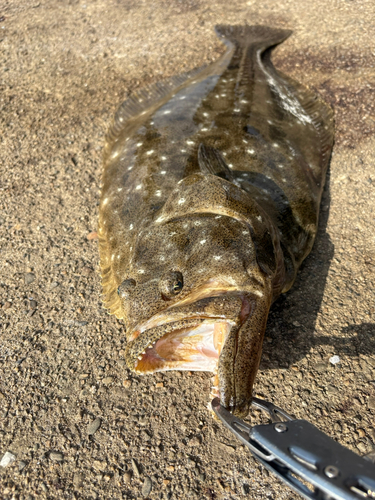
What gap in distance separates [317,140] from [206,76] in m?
1.50

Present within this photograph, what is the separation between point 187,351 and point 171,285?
1.44 ft

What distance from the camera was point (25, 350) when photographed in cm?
340

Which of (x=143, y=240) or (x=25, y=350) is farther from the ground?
(x=143, y=240)

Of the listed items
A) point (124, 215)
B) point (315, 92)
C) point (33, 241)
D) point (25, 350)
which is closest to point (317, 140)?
point (315, 92)

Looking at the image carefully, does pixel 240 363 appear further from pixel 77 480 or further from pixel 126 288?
pixel 77 480

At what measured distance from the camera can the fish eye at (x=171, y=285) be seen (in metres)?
2.52

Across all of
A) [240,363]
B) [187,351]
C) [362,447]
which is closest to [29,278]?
[187,351]

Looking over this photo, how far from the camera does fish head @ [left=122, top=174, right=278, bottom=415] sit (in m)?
2.36

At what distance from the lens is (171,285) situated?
2521 mm

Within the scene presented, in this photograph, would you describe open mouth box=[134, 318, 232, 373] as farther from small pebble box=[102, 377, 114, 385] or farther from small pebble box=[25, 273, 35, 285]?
small pebble box=[25, 273, 35, 285]

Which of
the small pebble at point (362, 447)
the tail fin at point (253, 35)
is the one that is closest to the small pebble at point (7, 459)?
the small pebble at point (362, 447)

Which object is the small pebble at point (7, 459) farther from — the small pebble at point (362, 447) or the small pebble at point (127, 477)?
the small pebble at point (362, 447)

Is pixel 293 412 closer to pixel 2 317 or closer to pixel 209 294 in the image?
pixel 209 294

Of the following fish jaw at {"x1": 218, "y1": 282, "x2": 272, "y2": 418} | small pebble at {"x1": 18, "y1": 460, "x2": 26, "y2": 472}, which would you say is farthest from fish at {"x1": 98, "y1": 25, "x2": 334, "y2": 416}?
small pebble at {"x1": 18, "y1": 460, "x2": 26, "y2": 472}
